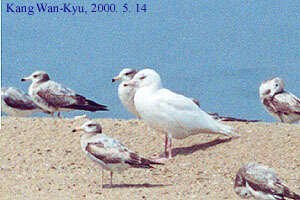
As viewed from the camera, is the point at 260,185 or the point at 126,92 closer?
the point at 260,185

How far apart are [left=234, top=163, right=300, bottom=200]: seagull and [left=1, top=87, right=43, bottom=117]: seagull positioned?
9606mm

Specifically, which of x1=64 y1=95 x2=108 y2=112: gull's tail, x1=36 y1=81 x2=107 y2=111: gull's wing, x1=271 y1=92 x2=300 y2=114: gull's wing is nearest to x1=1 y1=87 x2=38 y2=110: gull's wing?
x1=36 y1=81 x2=107 y2=111: gull's wing

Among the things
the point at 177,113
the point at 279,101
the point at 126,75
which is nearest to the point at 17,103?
the point at 126,75

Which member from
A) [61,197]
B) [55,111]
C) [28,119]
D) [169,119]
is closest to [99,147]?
[61,197]

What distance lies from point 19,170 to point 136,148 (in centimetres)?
236

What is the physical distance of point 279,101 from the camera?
16031 millimetres

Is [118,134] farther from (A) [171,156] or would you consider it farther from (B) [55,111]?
(B) [55,111]

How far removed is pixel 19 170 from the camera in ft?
37.0

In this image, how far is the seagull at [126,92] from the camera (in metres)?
13.7

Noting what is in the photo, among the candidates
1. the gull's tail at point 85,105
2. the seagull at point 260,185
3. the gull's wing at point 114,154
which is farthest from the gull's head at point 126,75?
the seagull at point 260,185

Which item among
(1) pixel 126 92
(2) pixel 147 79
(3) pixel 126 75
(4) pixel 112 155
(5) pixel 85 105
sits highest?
(2) pixel 147 79

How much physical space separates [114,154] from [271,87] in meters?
8.32

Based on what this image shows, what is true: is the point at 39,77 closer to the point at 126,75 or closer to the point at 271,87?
the point at 126,75

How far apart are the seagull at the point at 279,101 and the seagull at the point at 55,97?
442cm
